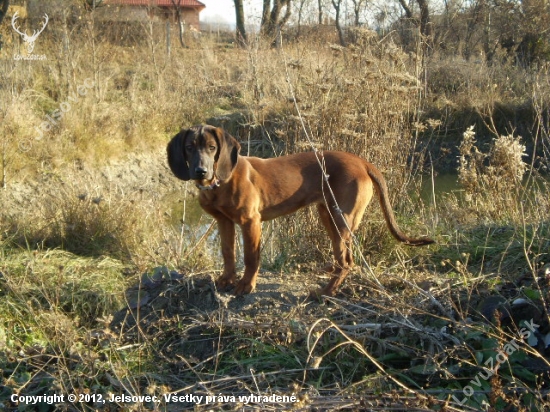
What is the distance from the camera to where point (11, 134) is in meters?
10.9

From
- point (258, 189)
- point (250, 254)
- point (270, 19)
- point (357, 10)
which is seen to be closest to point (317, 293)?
point (250, 254)

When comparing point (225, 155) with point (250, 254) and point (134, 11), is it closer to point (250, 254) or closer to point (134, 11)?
point (250, 254)

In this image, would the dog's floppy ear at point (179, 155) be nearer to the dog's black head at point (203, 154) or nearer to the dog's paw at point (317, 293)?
the dog's black head at point (203, 154)

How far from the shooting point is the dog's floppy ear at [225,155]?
468cm

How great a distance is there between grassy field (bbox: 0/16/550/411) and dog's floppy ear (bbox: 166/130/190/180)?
2.87 feet

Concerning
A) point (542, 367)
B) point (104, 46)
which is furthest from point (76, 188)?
point (104, 46)

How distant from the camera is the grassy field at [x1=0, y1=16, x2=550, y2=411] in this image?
370 centimetres

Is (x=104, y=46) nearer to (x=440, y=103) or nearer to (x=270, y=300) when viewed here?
(x=440, y=103)

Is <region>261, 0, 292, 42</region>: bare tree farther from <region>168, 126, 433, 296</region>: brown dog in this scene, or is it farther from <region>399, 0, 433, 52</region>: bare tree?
<region>168, 126, 433, 296</region>: brown dog

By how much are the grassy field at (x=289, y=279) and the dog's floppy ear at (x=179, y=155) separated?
87cm

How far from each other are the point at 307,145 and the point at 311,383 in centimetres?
291

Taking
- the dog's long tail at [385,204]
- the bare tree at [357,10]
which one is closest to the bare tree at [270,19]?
the bare tree at [357,10]

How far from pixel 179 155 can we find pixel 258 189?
2.28ft

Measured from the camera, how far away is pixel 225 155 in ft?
15.5
